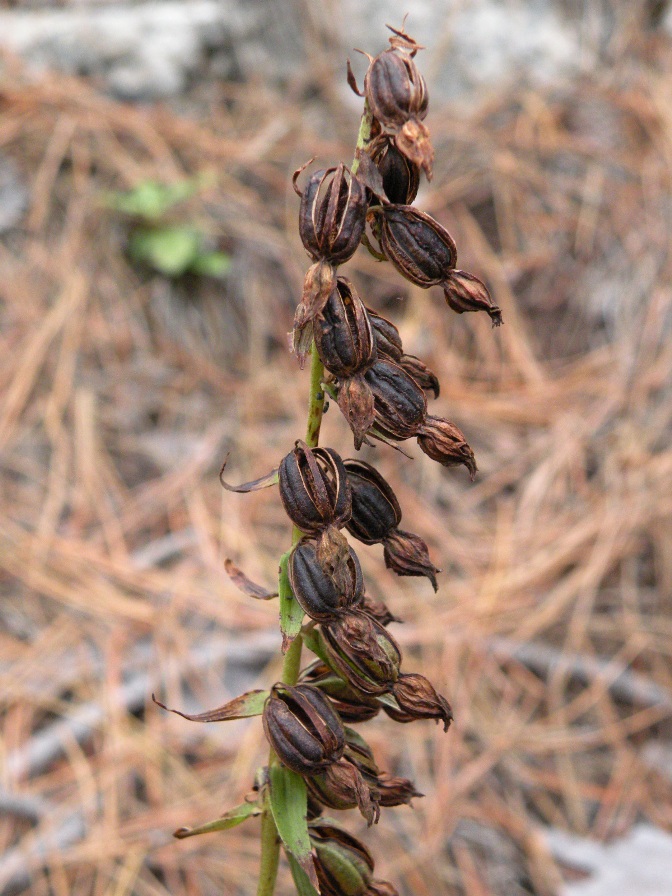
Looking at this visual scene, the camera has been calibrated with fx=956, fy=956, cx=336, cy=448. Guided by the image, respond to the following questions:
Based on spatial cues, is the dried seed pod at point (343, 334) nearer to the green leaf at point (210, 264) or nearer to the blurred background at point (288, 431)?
the blurred background at point (288, 431)

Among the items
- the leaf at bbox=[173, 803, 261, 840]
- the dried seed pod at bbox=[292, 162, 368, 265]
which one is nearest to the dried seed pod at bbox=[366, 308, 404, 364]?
the dried seed pod at bbox=[292, 162, 368, 265]

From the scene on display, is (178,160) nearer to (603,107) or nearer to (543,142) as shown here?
(543,142)

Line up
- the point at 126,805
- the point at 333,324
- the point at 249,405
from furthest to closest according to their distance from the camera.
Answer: the point at 249,405, the point at 126,805, the point at 333,324

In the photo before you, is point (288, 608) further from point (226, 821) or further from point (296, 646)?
point (226, 821)

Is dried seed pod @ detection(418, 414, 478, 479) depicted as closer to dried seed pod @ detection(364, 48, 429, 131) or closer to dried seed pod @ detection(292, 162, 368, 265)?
dried seed pod @ detection(292, 162, 368, 265)

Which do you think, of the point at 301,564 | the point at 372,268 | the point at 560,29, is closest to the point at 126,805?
the point at 301,564

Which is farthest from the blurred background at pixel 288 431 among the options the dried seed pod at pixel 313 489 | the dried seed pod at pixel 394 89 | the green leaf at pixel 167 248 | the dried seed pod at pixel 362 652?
the dried seed pod at pixel 394 89

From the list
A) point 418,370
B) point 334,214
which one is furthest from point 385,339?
point 334,214
